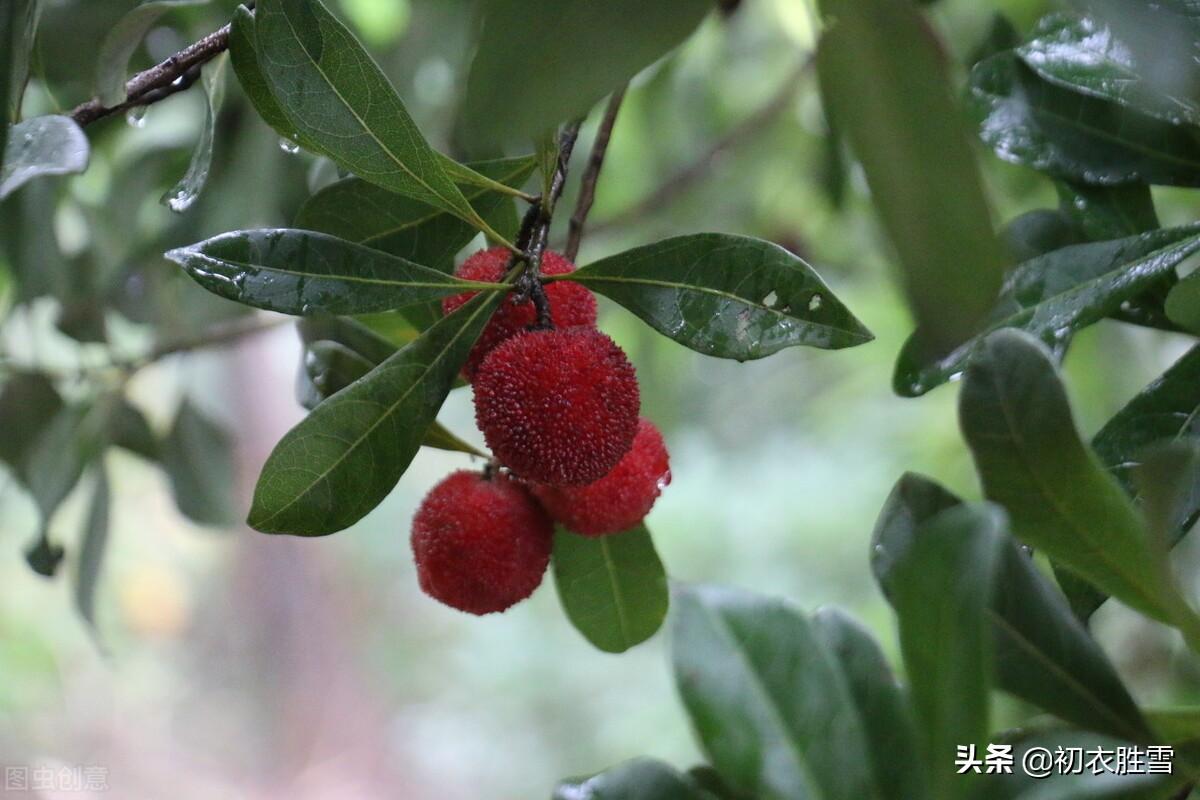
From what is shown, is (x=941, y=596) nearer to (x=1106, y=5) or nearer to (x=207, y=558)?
(x=1106, y=5)

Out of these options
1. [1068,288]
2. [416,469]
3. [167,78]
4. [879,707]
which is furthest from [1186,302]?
[416,469]

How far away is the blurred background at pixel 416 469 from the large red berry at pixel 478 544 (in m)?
0.29

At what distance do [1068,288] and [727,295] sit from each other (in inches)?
7.9

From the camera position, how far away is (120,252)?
93cm

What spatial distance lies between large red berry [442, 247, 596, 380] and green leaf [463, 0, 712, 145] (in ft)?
0.64

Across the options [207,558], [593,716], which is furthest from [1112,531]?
[207,558]

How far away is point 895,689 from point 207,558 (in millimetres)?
3008

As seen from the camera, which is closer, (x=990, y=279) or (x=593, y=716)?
(x=990, y=279)

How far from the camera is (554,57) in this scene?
280 millimetres

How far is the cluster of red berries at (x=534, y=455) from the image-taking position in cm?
45

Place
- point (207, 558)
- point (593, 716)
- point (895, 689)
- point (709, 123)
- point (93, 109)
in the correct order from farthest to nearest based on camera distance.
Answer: point (207, 558)
point (593, 716)
point (709, 123)
point (93, 109)
point (895, 689)

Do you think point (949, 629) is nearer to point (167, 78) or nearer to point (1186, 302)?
point (1186, 302)

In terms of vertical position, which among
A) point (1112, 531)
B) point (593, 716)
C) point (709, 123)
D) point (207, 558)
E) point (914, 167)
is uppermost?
point (709, 123)

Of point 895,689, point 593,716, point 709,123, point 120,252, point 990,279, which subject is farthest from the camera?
point 593,716
